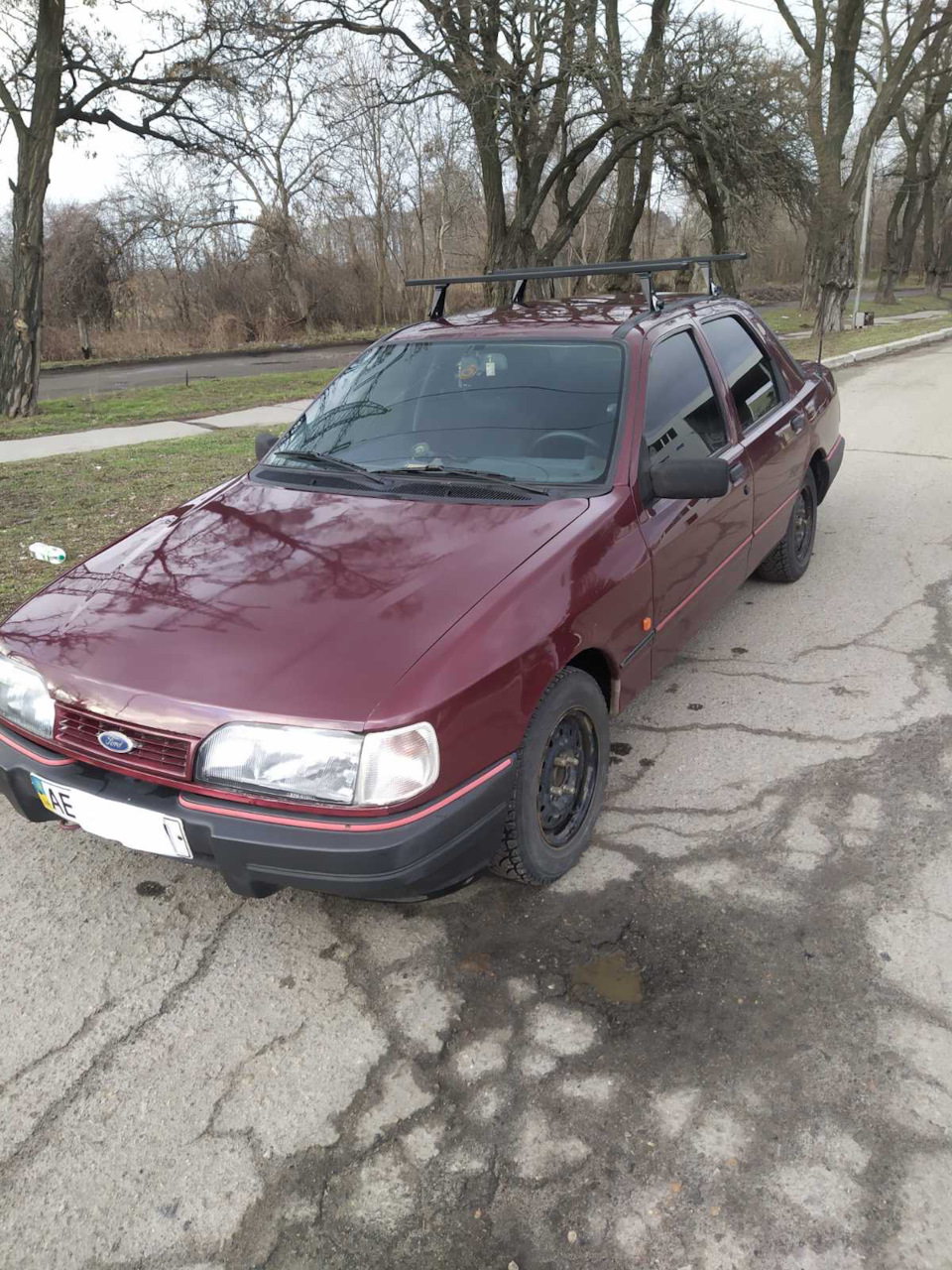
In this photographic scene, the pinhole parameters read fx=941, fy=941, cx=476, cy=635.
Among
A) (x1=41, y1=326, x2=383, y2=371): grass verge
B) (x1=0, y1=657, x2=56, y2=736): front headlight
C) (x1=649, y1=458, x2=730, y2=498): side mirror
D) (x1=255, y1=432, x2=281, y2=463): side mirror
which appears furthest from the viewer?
(x1=41, y1=326, x2=383, y2=371): grass verge

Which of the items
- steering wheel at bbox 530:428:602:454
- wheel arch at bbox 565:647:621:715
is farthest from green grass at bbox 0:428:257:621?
wheel arch at bbox 565:647:621:715

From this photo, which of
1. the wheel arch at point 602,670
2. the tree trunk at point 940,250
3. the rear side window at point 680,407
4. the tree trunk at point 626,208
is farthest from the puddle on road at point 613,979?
the tree trunk at point 940,250

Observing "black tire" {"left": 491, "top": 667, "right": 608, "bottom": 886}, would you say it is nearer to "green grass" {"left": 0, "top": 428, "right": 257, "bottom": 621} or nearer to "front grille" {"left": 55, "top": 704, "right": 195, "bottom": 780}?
"front grille" {"left": 55, "top": 704, "right": 195, "bottom": 780}

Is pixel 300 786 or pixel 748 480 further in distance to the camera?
pixel 748 480

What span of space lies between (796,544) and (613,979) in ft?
11.3

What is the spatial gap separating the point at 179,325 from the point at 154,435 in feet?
65.7

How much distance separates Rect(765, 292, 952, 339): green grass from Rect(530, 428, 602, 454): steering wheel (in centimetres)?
1808

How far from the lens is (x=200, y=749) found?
7.74 ft

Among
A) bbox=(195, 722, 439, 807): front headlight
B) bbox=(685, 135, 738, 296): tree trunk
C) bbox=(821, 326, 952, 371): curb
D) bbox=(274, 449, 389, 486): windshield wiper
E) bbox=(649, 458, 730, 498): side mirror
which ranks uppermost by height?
bbox=(685, 135, 738, 296): tree trunk

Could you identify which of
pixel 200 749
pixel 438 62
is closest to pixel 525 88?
pixel 438 62

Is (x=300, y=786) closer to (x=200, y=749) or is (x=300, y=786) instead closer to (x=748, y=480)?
(x=200, y=749)

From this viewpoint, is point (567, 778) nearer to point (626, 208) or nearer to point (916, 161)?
point (626, 208)

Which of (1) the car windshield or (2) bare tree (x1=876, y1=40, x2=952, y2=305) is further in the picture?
(2) bare tree (x1=876, y1=40, x2=952, y2=305)

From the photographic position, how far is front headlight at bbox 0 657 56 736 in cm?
263
